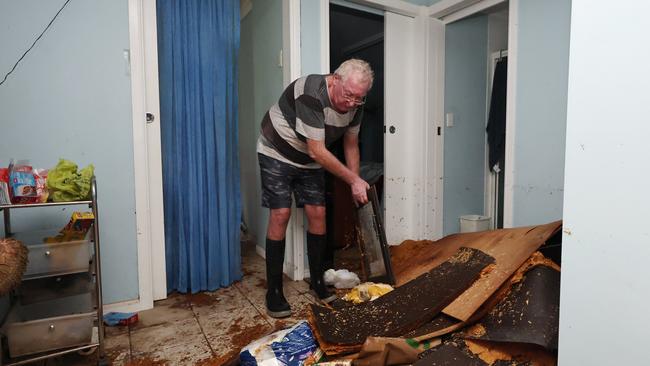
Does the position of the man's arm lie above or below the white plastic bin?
above

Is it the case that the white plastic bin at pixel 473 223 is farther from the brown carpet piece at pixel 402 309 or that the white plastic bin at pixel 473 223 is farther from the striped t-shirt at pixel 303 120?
the striped t-shirt at pixel 303 120

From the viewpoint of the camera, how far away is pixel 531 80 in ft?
7.27

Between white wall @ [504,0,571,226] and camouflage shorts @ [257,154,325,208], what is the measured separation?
49.1 inches

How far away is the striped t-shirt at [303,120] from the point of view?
168cm

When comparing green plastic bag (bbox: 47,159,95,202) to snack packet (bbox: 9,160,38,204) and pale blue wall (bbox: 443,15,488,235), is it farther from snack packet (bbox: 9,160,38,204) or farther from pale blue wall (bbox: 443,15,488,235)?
pale blue wall (bbox: 443,15,488,235)

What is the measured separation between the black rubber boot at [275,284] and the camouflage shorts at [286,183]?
214 mm

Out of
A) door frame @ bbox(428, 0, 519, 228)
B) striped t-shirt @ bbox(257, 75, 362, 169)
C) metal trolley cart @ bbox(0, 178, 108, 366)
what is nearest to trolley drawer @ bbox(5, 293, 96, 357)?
metal trolley cart @ bbox(0, 178, 108, 366)


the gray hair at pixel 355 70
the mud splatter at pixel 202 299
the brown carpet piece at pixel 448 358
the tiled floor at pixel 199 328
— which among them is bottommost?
the mud splatter at pixel 202 299

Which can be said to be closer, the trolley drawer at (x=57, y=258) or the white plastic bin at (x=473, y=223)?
the trolley drawer at (x=57, y=258)

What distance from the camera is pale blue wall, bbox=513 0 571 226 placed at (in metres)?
2.08

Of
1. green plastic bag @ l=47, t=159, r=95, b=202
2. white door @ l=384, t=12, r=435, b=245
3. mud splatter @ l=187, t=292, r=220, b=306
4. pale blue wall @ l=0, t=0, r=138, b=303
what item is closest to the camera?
green plastic bag @ l=47, t=159, r=95, b=202

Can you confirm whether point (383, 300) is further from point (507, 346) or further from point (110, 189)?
point (110, 189)

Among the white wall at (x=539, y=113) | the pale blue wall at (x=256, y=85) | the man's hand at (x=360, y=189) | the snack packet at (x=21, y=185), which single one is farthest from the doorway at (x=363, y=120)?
the snack packet at (x=21, y=185)

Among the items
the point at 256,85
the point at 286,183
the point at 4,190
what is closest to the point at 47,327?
the point at 4,190
